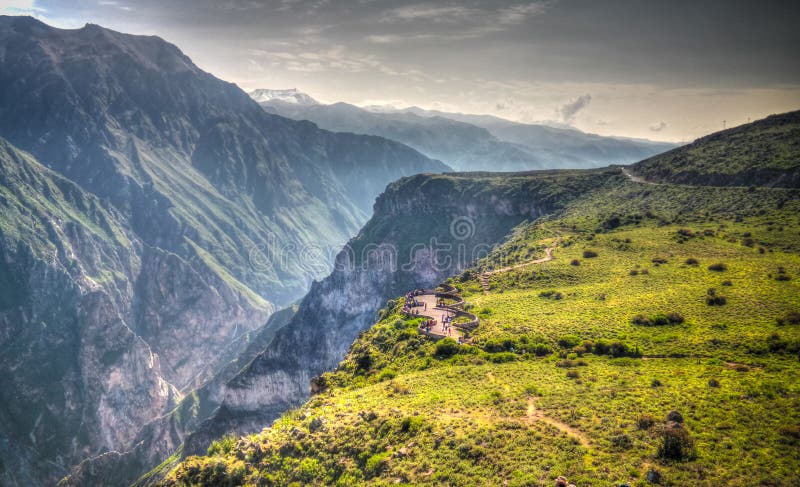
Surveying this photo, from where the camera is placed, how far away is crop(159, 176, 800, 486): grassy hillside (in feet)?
116

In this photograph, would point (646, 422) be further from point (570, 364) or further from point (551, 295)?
point (551, 295)

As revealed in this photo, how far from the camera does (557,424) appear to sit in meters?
41.4

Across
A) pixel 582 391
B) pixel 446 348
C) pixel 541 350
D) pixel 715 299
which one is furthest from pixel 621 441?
pixel 715 299

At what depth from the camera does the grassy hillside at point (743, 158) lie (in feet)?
394

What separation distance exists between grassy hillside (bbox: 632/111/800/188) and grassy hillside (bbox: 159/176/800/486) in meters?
32.5

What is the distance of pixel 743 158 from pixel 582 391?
416 ft

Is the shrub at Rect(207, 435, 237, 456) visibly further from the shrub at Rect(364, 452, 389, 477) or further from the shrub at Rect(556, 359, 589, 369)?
the shrub at Rect(556, 359, 589, 369)

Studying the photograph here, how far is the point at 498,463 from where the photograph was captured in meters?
36.8

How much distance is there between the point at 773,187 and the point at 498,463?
12425 cm

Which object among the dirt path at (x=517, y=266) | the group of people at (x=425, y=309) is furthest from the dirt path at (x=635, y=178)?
the group of people at (x=425, y=309)

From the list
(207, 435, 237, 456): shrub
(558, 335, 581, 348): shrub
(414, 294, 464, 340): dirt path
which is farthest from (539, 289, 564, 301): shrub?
(207, 435, 237, 456): shrub

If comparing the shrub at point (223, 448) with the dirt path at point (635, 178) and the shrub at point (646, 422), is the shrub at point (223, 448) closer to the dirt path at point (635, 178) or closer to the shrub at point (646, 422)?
the shrub at point (646, 422)

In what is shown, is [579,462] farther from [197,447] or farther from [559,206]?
[197,447]

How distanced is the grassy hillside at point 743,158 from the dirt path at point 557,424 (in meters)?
114
